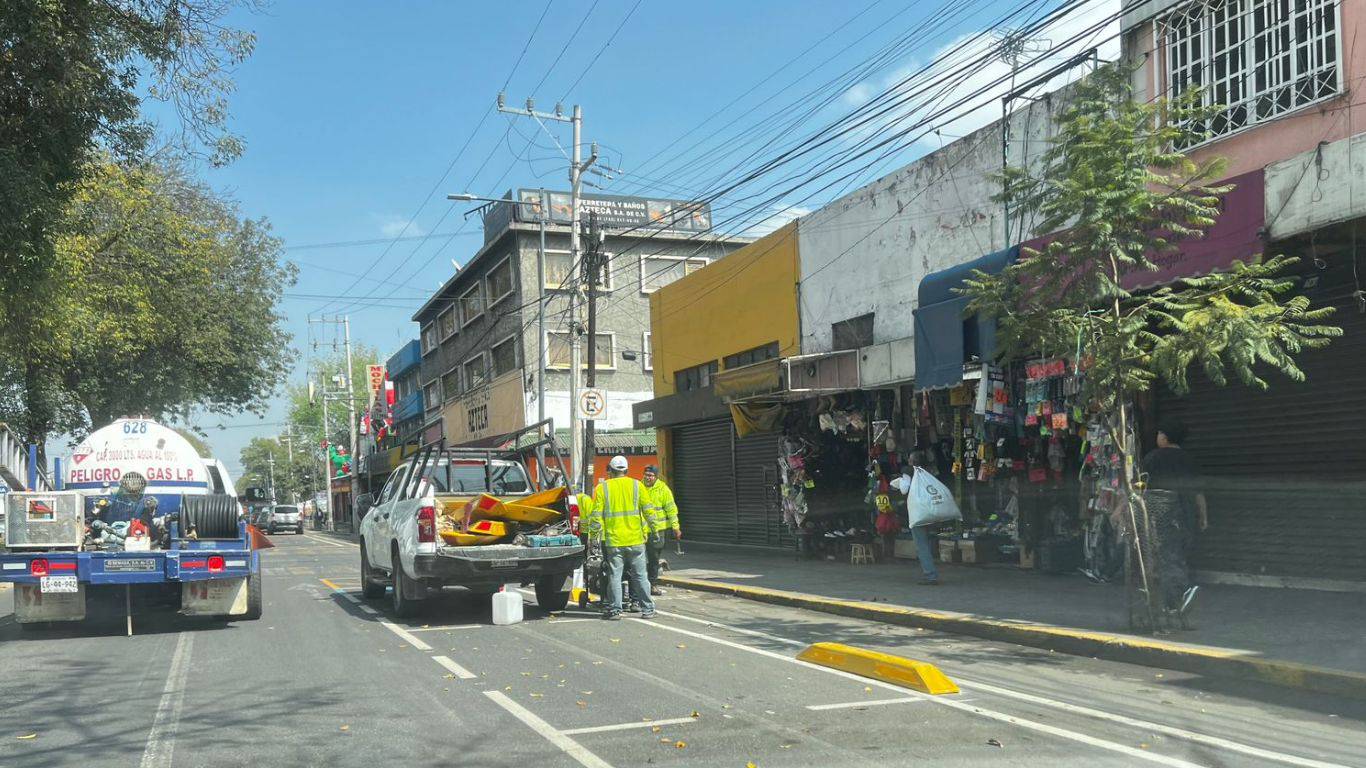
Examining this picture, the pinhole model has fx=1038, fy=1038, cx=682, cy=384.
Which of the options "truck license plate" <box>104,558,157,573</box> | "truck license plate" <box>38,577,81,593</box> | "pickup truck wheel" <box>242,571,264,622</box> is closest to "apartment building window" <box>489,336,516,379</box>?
→ "pickup truck wheel" <box>242,571,264,622</box>

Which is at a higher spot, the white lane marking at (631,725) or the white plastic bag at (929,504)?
the white plastic bag at (929,504)

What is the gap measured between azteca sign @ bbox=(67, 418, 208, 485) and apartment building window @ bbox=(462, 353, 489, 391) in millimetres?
30545

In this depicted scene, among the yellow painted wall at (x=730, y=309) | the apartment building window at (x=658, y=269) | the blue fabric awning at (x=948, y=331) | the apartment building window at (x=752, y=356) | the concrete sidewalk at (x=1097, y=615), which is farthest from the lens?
the apartment building window at (x=658, y=269)

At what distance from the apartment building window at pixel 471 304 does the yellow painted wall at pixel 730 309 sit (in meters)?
21.3

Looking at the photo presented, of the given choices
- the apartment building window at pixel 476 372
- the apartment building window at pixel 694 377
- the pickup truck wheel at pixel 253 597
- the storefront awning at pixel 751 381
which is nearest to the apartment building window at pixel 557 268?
the apartment building window at pixel 476 372

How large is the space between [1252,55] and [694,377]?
14.3 metres

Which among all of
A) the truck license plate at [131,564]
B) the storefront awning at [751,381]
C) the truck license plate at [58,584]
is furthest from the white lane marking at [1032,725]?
the storefront awning at [751,381]

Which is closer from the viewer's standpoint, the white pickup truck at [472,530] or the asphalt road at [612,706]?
the asphalt road at [612,706]

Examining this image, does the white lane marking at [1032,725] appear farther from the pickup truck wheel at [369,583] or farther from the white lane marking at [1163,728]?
the pickup truck wheel at [369,583]

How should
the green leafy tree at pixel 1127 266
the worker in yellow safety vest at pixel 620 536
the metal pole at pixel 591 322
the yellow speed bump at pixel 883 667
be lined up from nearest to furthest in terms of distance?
the yellow speed bump at pixel 883 667, the green leafy tree at pixel 1127 266, the worker in yellow safety vest at pixel 620 536, the metal pole at pixel 591 322

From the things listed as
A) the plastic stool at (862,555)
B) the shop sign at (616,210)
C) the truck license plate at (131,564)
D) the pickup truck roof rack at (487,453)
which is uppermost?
the shop sign at (616,210)

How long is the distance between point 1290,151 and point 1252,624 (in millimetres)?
4716

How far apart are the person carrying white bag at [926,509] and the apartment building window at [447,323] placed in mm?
39818

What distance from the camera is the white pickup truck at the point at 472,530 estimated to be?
37.6 ft
